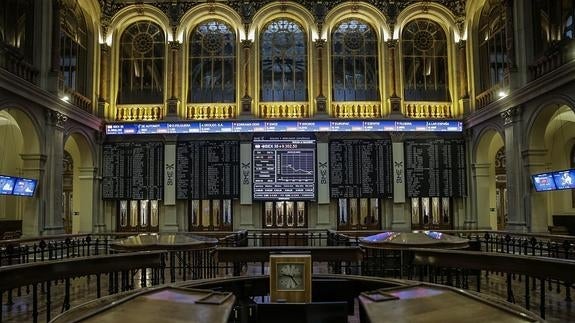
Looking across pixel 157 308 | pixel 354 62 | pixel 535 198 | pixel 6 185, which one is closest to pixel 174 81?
pixel 354 62

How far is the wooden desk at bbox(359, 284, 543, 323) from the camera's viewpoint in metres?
2.77

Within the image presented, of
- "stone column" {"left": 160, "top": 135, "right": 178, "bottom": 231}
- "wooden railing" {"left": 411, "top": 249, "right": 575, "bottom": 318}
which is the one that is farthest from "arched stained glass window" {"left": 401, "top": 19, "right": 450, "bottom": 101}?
"wooden railing" {"left": 411, "top": 249, "right": 575, "bottom": 318}

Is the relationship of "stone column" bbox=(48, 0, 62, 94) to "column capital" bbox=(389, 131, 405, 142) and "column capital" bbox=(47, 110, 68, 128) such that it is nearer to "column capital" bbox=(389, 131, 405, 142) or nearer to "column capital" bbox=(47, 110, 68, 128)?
"column capital" bbox=(47, 110, 68, 128)

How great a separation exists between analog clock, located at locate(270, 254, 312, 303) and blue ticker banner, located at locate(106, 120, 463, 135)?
14.2m

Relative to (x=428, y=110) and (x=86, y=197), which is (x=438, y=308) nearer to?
(x=428, y=110)

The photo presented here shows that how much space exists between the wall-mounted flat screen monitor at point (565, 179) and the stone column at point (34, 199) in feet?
47.0

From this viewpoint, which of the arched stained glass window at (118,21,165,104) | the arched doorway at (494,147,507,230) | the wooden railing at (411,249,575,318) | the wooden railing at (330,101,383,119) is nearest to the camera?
the wooden railing at (411,249,575,318)

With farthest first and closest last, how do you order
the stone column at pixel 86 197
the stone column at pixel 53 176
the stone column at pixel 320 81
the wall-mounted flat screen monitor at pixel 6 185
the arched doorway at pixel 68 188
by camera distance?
the arched doorway at pixel 68 188, the stone column at pixel 320 81, the stone column at pixel 86 197, the stone column at pixel 53 176, the wall-mounted flat screen monitor at pixel 6 185

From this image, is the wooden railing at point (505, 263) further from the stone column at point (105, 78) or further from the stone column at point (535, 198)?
the stone column at point (105, 78)

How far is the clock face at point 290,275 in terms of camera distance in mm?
3912

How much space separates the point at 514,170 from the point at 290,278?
12958 millimetres

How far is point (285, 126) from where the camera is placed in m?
18.0

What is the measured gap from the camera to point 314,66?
62.0 feet

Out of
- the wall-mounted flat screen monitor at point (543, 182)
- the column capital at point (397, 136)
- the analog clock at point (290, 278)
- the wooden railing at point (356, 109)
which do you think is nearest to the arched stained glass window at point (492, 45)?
the column capital at point (397, 136)
